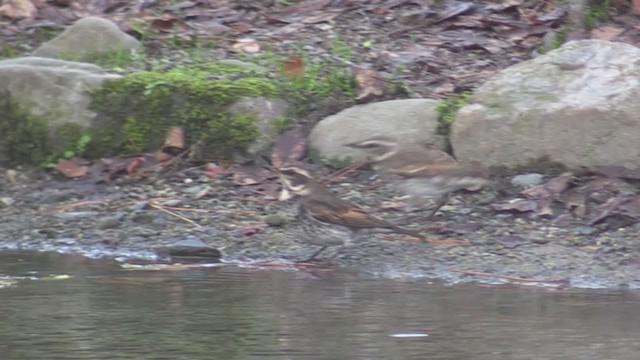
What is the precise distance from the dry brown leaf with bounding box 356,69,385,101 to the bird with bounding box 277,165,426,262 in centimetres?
211

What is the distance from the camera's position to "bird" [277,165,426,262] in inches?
352

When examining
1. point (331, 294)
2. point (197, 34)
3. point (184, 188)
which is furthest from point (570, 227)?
point (197, 34)

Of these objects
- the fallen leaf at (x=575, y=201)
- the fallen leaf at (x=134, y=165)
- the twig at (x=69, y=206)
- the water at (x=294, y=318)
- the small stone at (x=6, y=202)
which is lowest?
the small stone at (x=6, y=202)

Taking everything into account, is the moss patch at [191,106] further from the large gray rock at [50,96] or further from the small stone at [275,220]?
the small stone at [275,220]

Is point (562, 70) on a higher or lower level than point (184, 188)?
higher

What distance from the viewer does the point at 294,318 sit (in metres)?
6.98

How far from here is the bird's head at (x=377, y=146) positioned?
33.5ft

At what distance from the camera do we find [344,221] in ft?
29.4

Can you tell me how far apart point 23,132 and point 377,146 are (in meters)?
2.82

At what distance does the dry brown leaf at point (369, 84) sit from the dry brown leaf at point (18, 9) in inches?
139

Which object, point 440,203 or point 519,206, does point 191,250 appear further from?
point 519,206

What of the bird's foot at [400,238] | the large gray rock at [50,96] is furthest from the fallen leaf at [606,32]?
the large gray rock at [50,96]

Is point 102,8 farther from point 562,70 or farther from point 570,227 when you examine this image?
point 570,227

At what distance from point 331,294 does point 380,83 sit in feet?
11.9
